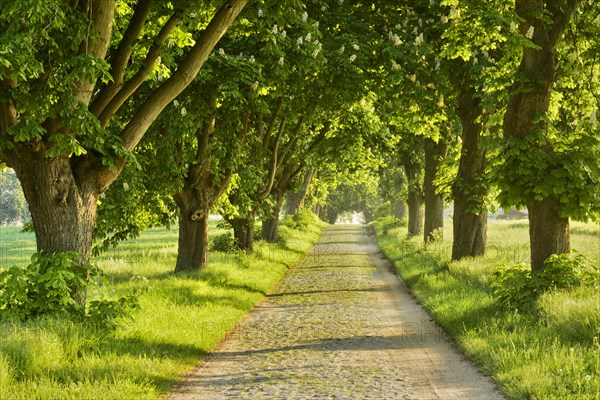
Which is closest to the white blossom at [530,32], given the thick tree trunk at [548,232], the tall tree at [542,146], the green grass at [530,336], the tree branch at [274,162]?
the tall tree at [542,146]

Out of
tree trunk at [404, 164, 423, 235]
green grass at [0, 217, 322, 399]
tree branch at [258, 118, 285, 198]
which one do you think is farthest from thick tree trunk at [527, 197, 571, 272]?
tree trunk at [404, 164, 423, 235]

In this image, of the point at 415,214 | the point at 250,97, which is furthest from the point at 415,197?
the point at 250,97

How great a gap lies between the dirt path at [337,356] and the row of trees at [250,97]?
2947 millimetres

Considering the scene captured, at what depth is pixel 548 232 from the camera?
12055 mm

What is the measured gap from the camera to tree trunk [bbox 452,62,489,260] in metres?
18.7

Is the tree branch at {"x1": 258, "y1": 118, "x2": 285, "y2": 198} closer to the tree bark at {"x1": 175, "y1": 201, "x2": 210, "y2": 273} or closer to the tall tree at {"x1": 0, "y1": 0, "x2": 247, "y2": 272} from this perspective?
the tree bark at {"x1": 175, "y1": 201, "x2": 210, "y2": 273}

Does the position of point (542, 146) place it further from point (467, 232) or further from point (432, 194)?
point (432, 194)

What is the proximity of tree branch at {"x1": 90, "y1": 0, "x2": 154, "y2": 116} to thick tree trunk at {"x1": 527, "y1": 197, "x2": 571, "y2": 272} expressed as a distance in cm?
783

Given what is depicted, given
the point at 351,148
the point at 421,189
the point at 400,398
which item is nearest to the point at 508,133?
the point at 400,398

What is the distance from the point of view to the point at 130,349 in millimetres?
8805

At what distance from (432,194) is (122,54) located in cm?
2079

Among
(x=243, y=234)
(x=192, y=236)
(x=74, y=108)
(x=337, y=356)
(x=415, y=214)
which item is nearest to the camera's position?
(x=74, y=108)

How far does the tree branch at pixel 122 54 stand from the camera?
964 cm

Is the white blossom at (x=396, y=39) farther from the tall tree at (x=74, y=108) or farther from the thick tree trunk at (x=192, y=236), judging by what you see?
the thick tree trunk at (x=192, y=236)
